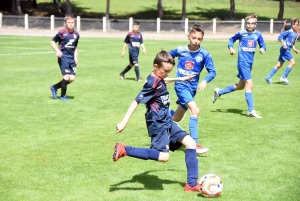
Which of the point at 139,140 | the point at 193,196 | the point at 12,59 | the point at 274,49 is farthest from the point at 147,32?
the point at 193,196

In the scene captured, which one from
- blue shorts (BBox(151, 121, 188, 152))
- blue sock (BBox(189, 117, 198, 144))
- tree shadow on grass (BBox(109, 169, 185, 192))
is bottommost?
tree shadow on grass (BBox(109, 169, 185, 192))

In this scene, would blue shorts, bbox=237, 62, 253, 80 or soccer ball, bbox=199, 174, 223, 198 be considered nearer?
soccer ball, bbox=199, 174, 223, 198

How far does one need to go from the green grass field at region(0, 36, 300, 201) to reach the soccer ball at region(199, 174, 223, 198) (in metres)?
0.18

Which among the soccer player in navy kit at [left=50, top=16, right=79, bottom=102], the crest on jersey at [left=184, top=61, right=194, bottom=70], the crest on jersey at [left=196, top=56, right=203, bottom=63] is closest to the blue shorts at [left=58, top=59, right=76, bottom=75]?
the soccer player in navy kit at [left=50, top=16, right=79, bottom=102]

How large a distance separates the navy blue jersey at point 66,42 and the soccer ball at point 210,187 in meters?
8.46

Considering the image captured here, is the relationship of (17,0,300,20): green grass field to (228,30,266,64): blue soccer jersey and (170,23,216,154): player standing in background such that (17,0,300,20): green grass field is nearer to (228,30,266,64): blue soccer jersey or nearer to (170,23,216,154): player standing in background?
(228,30,266,64): blue soccer jersey

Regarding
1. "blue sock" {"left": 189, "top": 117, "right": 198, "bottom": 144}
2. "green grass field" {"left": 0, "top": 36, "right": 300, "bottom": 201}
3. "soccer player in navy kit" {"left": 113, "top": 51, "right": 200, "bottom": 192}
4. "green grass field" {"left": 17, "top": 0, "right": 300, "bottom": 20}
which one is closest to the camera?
"soccer player in navy kit" {"left": 113, "top": 51, "right": 200, "bottom": 192}

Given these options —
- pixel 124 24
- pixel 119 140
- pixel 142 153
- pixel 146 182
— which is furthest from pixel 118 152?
pixel 124 24

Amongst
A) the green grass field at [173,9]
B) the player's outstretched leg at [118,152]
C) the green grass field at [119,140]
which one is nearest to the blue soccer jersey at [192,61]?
the green grass field at [119,140]

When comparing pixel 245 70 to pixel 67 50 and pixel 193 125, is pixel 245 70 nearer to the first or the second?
pixel 193 125

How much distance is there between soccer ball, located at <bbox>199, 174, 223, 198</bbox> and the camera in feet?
22.4

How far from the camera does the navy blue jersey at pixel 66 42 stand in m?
14.4

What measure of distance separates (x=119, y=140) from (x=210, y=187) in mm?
3660

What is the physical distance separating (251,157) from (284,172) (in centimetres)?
95
